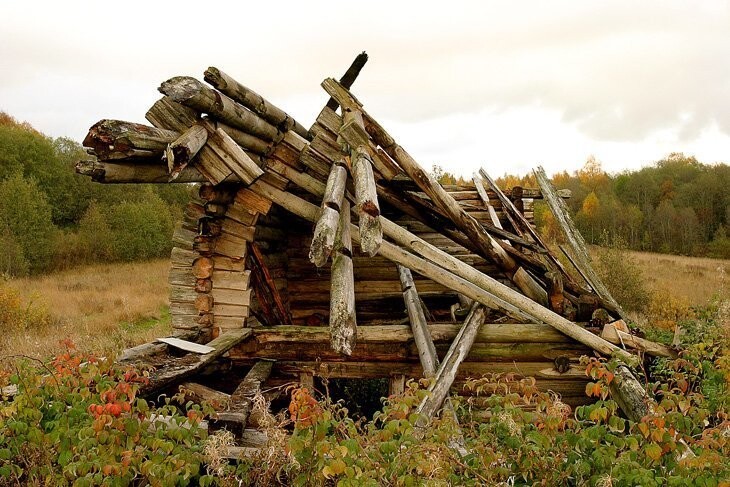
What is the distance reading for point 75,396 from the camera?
3691mm

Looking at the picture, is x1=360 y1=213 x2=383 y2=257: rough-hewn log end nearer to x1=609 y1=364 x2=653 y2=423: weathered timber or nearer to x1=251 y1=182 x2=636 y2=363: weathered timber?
x1=251 y1=182 x2=636 y2=363: weathered timber

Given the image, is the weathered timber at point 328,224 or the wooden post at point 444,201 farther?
the wooden post at point 444,201

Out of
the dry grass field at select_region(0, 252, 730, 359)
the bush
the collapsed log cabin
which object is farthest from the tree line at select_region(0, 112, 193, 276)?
the collapsed log cabin

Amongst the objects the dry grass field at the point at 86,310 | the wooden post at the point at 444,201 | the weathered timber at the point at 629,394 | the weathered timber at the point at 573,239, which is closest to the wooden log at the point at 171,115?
the wooden post at the point at 444,201

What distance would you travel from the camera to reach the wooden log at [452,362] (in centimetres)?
465

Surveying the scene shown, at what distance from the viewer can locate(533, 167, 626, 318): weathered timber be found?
8.32 meters

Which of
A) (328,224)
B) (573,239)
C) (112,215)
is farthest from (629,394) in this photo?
(112,215)

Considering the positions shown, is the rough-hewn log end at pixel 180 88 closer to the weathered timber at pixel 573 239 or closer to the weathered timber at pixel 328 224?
the weathered timber at pixel 328 224

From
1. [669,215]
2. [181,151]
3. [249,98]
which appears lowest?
[181,151]

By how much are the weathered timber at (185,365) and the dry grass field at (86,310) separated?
12.8 ft

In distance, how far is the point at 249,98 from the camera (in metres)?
5.82

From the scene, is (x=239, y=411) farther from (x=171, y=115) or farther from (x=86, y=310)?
(x=86, y=310)

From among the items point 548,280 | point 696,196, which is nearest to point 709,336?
point 548,280

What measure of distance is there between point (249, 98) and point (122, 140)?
1514 millimetres
